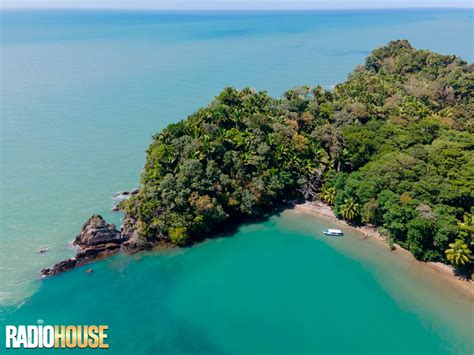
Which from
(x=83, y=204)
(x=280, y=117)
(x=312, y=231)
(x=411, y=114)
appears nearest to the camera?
(x=312, y=231)

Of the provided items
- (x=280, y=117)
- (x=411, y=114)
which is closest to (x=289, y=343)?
(x=280, y=117)

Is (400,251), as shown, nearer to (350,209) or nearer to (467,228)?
(350,209)

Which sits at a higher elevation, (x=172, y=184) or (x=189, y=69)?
(x=189, y=69)

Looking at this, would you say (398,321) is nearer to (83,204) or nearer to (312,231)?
(312,231)

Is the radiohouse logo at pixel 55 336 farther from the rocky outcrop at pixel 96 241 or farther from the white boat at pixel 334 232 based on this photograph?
the white boat at pixel 334 232

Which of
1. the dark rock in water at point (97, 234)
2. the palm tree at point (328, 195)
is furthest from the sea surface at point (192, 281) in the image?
the palm tree at point (328, 195)

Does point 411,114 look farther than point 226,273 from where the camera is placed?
Yes

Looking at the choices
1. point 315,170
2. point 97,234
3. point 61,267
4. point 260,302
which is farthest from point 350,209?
point 61,267

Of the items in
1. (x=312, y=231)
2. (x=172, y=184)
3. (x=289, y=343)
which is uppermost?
(x=172, y=184)
